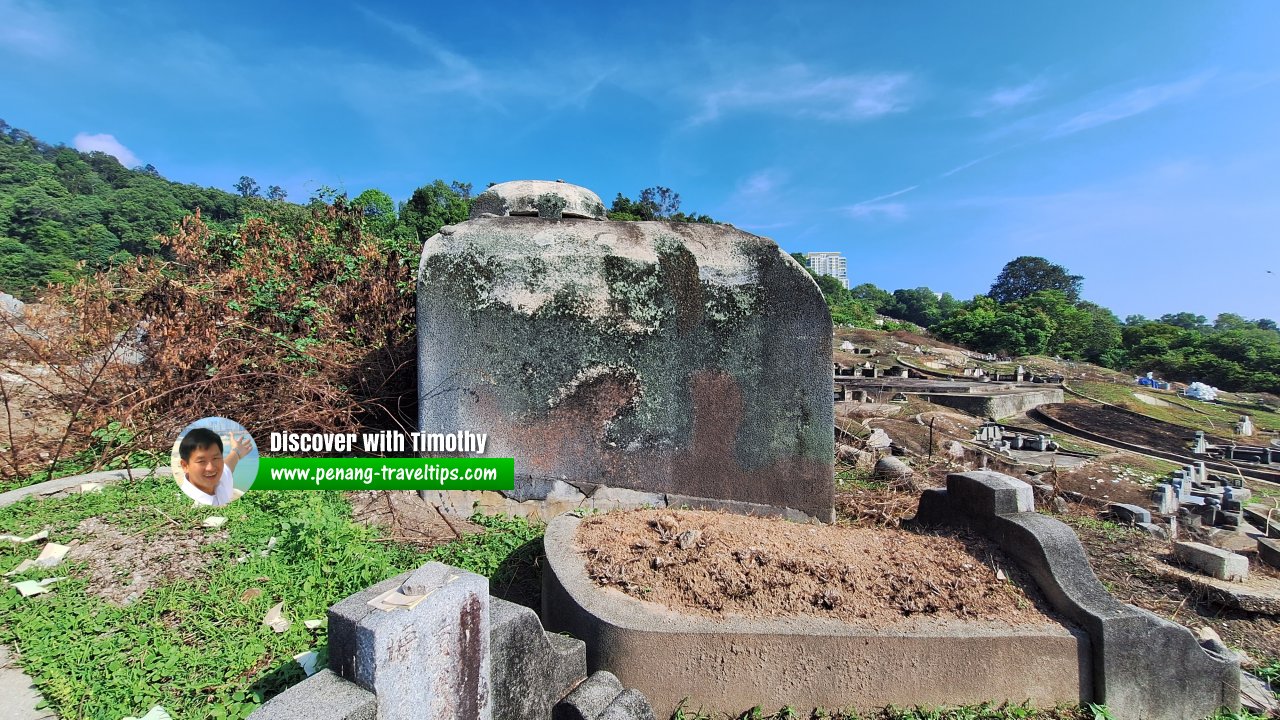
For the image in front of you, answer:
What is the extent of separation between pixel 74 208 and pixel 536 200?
57.1 meters

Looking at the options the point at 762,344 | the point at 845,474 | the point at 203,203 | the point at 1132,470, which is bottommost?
the point at 1132,470

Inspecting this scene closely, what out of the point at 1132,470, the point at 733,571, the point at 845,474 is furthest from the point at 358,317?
the point at 1132,470

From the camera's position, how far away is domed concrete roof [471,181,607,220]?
14.6ft

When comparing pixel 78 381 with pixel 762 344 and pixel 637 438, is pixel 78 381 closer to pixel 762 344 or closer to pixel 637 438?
pixel 637 438

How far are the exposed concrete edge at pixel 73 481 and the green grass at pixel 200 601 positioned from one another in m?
0.19

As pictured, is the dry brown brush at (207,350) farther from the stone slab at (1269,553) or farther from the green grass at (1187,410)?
the green grass at (1187,410)

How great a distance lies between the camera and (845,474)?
213 inches

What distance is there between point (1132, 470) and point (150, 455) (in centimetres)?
1348

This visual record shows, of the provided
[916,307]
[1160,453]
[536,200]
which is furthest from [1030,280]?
[536,200]

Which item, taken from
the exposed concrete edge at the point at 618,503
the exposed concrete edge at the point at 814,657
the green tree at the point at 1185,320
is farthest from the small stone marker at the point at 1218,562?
the green tree at the point at 1185,320

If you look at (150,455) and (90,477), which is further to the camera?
(150,455)

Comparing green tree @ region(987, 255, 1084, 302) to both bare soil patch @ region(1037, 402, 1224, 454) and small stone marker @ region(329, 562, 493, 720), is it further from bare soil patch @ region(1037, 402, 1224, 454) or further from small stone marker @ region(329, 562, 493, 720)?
small stone marker @ region(329, 562, 493, 720)

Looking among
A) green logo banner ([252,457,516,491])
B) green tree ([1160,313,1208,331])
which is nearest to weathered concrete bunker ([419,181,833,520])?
green logo banner ([252,457,516,491])

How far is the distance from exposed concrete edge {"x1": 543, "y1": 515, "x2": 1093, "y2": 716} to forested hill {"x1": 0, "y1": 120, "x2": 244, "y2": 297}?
29677mm
